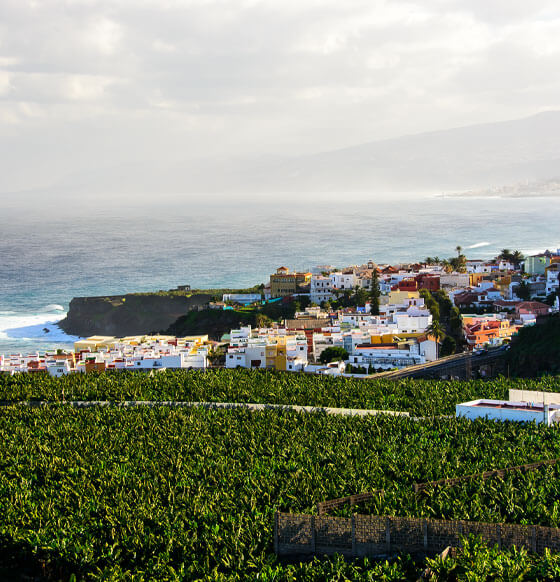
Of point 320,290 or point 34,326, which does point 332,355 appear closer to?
point 320,290

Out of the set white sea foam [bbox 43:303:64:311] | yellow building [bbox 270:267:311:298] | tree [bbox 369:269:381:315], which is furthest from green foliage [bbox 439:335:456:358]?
white sea foam [bbox 43:303:64:311]

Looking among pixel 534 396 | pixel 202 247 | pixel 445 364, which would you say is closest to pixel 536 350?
pixel 445 364

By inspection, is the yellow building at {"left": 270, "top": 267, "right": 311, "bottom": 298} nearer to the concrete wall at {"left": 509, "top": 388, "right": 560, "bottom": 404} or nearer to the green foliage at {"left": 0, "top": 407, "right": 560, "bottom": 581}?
the green foliage at {"left": 0, "top": 407, "right": 560, "bottom": 581}

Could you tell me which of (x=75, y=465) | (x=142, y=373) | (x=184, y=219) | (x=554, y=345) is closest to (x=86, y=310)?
(x=142, y=373)

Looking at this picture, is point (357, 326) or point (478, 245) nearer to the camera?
point (357, 326)

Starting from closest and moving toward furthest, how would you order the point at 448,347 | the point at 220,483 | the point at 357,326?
the point at 220,483 → the point at 448,347 → the point at 357,326

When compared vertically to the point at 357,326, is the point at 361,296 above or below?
above
